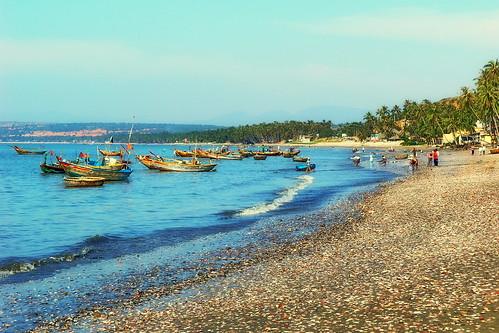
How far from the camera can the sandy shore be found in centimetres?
1212

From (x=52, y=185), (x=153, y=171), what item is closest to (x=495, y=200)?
(x=52, y=185)

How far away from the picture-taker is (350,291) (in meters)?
14.7

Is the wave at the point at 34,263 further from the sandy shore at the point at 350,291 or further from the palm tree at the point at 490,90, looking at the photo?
the palm tree at the point at 490,90

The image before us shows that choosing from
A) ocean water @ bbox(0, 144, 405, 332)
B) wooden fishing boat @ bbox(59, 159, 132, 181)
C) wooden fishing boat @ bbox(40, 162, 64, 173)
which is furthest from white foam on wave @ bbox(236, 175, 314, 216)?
wooden fishing boat @ bbox(40, 162, 64, 173)

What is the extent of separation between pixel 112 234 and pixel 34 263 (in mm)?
8768

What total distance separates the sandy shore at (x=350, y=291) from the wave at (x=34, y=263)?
794 centimetres

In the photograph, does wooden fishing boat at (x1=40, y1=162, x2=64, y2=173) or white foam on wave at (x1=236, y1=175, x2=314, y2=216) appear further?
wooden fishing boat at (x1=40, y1=162, x2=64, y2=173)

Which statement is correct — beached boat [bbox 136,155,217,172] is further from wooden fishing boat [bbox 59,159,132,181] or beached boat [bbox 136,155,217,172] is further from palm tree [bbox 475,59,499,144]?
palm tree [bbox 475,59,499,144]

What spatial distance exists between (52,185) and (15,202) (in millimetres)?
18754

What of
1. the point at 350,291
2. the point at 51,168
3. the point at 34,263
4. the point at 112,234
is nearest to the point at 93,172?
the point at 51,168

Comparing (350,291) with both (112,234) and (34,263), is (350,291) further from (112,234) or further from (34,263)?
(112,234)

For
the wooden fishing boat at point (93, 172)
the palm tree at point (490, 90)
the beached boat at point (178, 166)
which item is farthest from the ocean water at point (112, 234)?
the palm tree at point (490, 90)

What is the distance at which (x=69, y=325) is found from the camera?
13.8m

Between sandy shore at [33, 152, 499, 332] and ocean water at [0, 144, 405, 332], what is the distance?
2.53 meters
